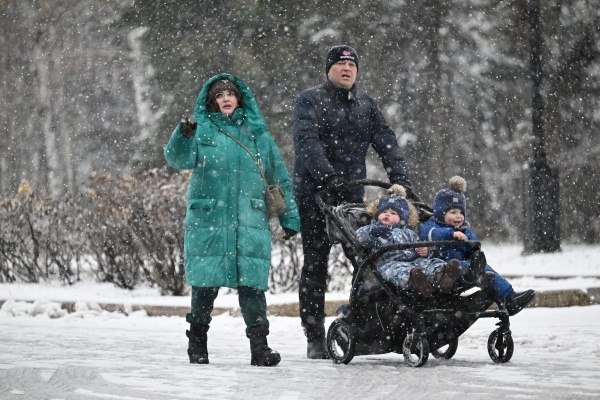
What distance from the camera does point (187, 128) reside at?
7617 millimetres

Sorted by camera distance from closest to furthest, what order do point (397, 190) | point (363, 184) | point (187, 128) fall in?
point (187, 128) < point (397, 190) < point (363, 184)

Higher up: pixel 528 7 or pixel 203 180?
pixel 528 7

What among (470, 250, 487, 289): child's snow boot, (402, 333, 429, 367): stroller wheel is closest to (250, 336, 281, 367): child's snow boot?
(402, 333, 429, 367): stroller wheel

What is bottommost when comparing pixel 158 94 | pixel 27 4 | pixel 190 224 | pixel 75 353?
pixel 75 353

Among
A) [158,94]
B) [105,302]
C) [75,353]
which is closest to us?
[75,353]

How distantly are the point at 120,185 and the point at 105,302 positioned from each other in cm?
228

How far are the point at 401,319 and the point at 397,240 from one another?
49 centimetres

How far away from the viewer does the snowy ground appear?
636cm

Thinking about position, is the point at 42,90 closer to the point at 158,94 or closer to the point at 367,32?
the point at 158,94

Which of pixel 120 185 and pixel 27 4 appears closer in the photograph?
pixel 120 185

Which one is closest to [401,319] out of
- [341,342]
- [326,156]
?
[341,342]

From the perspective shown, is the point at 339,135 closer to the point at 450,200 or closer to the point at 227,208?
the point at 450,200

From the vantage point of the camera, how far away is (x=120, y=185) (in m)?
14.3

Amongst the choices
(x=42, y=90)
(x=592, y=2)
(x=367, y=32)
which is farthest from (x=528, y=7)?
(x=42, y=90)
